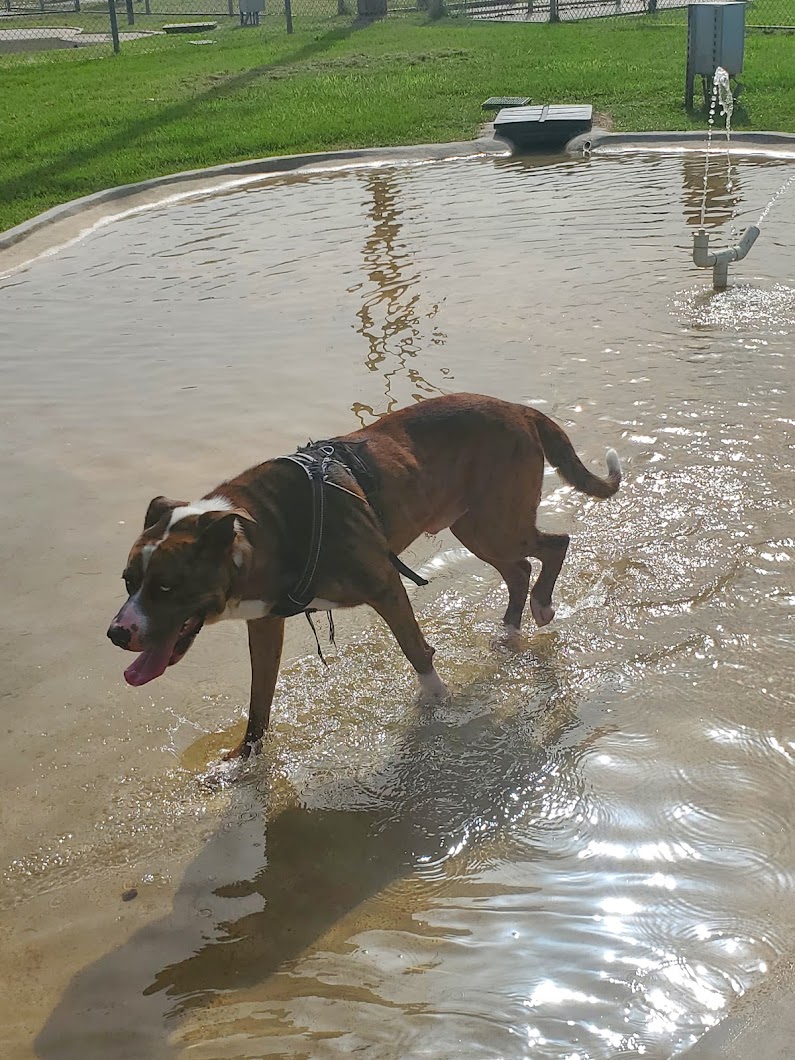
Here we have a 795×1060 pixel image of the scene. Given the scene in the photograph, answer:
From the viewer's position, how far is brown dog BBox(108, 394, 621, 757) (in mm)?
3725

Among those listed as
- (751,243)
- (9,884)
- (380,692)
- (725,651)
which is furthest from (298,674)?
(751,243)

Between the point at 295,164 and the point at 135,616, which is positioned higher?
the point at 295,164

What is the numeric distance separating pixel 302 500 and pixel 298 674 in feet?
3.71

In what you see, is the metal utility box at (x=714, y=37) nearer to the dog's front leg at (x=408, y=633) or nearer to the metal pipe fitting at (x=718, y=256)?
the metal pipe fitting at (x=718, y=256)

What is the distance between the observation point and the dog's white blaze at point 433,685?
184 inches

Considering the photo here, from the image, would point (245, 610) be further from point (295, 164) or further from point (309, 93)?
point (309, 93)

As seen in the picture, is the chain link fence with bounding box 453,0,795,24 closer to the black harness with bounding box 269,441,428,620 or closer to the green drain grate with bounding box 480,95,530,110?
the green drain grate with bounding box 480,95,530,110

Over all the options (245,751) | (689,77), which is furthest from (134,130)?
(245,751)

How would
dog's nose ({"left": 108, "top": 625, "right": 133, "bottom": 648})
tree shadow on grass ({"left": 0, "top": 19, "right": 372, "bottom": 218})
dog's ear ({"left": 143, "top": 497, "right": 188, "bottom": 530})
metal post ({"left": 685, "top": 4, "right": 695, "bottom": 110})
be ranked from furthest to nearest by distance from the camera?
metal post ({"left": 685, "top": 4, "right": 695, "bottom": 110}) < tree shadow on grass ({"left": 0, "top": 19, "right": 372, "bottom": 218}) < dog's ear ({"left": 143, "top": 497, "right": 188, "bottom": 530}) < dog's nose ({"left": 108, "top": 625, "right": 133, "bottom": 648})

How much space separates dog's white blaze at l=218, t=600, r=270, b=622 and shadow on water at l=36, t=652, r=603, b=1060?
2.36ft

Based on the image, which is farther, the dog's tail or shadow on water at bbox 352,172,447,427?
shadow on water at bbox 352,172,447,427

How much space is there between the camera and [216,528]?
12.2ft

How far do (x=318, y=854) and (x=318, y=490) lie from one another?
129cm

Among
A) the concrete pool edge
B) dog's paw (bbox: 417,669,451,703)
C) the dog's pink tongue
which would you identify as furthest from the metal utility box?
the dog's pink tongue
